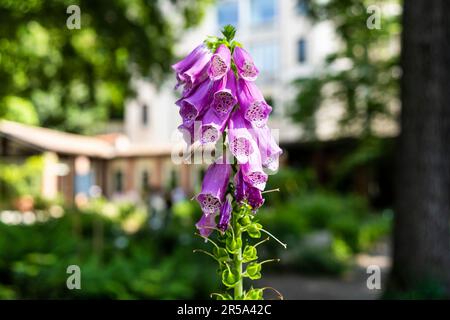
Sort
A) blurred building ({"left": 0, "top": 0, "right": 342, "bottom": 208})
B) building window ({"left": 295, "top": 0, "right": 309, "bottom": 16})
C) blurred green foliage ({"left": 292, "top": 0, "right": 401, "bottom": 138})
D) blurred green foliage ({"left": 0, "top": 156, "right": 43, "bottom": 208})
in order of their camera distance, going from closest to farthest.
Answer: building window ({"left": 295, "top": 0, "right": 309, "bottom": 16}) → blurred green foliage ({"left": 292, "top": 0, "right": 401, "bottom": 138}) → blurred green foliage ({"left": 0, "top": 156, "right": 43, "bottom": 208}) → blurred building ({"left": 0, "top": 0, "right": 342, "bottom": 208})

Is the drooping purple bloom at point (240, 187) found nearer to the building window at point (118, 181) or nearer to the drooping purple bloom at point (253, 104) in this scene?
the drooping purple bloom at point (253, 104)

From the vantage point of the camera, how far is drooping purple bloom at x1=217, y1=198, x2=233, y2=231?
1.44m

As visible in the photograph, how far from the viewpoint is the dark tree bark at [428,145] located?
6852 mm

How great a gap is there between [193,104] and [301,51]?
33390mm

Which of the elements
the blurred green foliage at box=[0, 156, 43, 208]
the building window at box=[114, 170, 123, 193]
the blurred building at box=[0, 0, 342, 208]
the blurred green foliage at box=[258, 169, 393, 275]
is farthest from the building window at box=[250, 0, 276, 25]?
the blurred green foliage at box=[0, 156, 43, 208]

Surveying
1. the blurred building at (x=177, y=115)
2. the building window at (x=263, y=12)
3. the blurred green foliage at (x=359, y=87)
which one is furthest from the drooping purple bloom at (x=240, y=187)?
the building window at (x=263, y=12)

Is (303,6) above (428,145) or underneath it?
above

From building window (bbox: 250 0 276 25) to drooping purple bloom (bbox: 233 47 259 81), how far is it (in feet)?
112

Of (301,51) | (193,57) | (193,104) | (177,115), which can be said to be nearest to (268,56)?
(301,51)

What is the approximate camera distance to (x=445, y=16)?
6867 millimetres

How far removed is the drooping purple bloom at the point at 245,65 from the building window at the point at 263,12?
3408 centimetres

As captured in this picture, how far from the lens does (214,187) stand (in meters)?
1.50

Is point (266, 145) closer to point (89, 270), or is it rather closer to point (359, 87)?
point (89, 270)

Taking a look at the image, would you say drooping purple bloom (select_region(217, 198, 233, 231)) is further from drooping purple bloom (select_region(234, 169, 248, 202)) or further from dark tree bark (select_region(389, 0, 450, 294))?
dark tree bark (select_region(389, 0, 450, 294))
